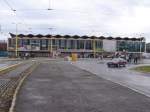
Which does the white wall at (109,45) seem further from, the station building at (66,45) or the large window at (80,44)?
the large window at (80,44)

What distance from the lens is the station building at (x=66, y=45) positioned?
6255 inches

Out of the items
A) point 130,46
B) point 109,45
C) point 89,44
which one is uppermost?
point 89,44

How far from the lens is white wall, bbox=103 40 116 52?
16362 cm

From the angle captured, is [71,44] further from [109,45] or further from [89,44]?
[109,45]

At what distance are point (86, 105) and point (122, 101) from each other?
6.73ft

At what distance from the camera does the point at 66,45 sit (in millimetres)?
162375

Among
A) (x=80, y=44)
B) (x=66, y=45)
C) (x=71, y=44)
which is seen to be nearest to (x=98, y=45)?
(x=80, y=44)

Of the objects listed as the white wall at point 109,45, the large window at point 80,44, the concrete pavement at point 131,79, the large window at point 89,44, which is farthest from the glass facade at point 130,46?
the concrete pavement at point 131,79

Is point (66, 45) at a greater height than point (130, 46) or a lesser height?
greater

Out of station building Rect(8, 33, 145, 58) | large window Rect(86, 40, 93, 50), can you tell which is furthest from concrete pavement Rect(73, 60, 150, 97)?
large window Rect(86, 40, 93, 50)

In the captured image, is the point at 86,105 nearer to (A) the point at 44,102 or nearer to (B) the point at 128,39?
(A) the point at 44,102

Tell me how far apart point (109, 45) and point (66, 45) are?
55.3 ft

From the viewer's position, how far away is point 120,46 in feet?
548

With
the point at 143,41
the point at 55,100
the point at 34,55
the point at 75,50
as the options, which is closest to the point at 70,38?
the point at 75,50
